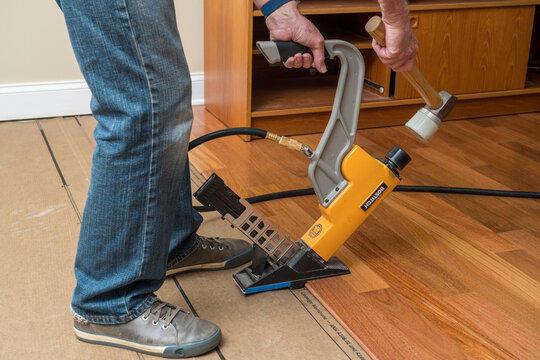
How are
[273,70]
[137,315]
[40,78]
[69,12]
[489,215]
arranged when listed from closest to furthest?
[69,12] → [137,315] → [489,215] → [40,78] → [273,70]

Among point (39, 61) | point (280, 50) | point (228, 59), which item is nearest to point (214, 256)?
point (280, 50)

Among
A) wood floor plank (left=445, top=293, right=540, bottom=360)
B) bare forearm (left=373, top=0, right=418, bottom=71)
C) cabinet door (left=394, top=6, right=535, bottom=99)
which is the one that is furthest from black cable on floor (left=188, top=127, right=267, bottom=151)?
cabinet door (left=394, top=6, right=535, bottom=99)

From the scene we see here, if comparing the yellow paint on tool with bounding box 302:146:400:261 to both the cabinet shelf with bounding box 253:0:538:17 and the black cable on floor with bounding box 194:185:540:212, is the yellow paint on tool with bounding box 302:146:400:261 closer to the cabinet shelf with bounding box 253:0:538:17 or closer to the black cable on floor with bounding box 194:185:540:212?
the black cable on floor with bounding box 194:185:540:212

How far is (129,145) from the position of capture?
3.30 ft

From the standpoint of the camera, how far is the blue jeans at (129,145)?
0.94m

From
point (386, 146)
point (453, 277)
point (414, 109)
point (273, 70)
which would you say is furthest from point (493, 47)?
point (453, 277)

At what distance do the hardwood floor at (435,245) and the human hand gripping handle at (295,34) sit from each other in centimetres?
53

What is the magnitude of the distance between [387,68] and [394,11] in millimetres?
1399

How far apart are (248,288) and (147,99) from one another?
0.54 meters

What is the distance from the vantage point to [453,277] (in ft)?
4.74

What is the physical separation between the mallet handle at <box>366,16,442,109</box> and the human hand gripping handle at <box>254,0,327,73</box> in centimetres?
11

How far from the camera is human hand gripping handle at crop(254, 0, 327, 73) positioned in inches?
46.3

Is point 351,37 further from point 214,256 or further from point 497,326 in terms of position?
point 497,326

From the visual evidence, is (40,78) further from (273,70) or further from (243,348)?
(243,348)
